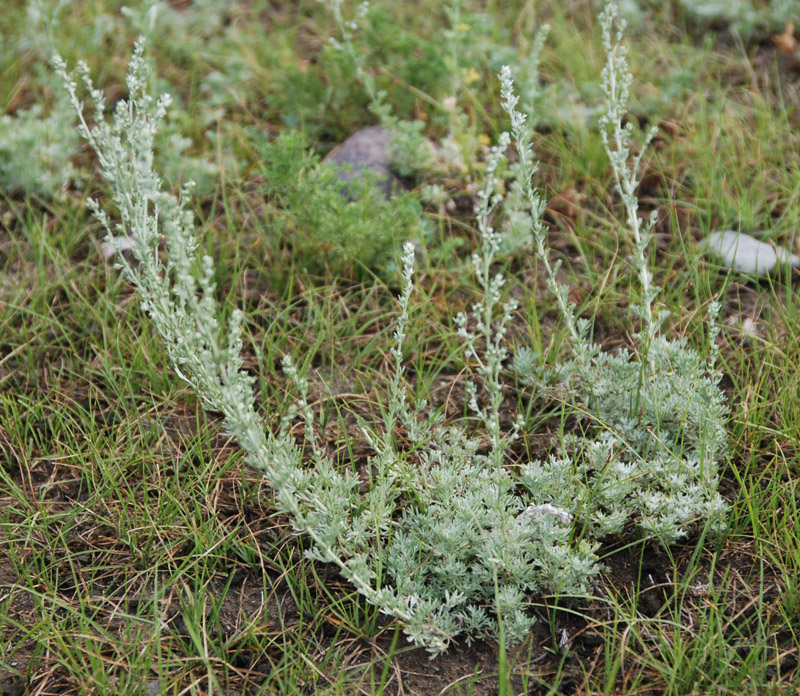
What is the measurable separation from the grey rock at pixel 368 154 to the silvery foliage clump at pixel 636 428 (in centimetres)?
145

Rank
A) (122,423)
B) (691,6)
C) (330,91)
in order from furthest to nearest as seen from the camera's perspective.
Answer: (691,6) → (330,91) → (122,423)

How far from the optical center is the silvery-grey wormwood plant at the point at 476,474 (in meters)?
2.14

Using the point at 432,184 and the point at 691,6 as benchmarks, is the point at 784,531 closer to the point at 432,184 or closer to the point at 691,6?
the point at 432,184

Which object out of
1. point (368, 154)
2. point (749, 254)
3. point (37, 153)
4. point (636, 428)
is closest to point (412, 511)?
point (636, 428)

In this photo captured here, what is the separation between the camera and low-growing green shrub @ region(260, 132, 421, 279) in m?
3.26

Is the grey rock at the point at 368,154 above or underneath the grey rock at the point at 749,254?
above

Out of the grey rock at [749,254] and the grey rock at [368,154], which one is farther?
the grey rock at [368,154]

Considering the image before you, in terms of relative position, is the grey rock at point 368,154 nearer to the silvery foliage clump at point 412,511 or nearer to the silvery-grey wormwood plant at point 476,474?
the silvery-grey wormwood plant at point 476,474

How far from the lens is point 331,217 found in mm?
3250

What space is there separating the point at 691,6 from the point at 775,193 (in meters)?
1.74

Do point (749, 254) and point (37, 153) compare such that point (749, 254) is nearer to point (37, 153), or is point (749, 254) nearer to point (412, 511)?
point (412, 511)

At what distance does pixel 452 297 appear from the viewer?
3426 millimetres

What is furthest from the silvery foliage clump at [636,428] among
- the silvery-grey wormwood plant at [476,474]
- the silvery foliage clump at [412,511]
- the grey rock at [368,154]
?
the grey rock at [368,154]

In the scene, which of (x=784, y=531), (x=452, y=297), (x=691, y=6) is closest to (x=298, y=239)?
(x=452, y=297)
